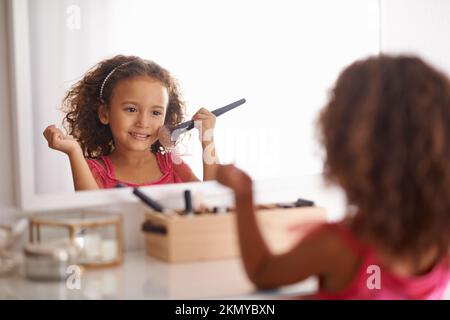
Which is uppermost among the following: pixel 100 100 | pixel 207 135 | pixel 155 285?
pixel 100 100

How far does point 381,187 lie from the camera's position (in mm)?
832

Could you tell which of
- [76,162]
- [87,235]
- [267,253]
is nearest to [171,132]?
[76,162]

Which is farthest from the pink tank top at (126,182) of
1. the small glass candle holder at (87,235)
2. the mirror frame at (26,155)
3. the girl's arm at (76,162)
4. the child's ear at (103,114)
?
the small glass candle holder at (87,235)

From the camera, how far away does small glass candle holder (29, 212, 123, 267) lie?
3.16ft

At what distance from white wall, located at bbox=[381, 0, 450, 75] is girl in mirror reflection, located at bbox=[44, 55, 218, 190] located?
53 cm

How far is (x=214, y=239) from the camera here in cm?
104

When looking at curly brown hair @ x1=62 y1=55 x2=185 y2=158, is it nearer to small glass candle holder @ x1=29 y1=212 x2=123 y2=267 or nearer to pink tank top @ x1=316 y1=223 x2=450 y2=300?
small glass candle holder @ x1=29 y1=212 x2=123 y2=267

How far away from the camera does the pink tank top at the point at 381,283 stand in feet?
2.78

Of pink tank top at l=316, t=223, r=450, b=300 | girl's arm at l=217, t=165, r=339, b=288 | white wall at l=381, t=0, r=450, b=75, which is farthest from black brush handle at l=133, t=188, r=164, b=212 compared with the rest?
white wall at l=381, t=0, r=450, b=75

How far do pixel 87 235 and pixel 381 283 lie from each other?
42 cm

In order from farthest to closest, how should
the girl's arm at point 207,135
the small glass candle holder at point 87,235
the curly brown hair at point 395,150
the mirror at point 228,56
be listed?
1. the girl's arm at point 207,135
2. the mirror at point 228,56
3. the small glass candle holder at point 87,235
4. the curly brown hair at point 395,150

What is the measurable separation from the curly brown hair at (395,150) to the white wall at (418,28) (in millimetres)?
482

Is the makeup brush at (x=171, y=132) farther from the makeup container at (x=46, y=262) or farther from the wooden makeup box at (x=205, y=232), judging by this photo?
the makeup container at (x=46, y=262)

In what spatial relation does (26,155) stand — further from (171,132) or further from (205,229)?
(171,132)
